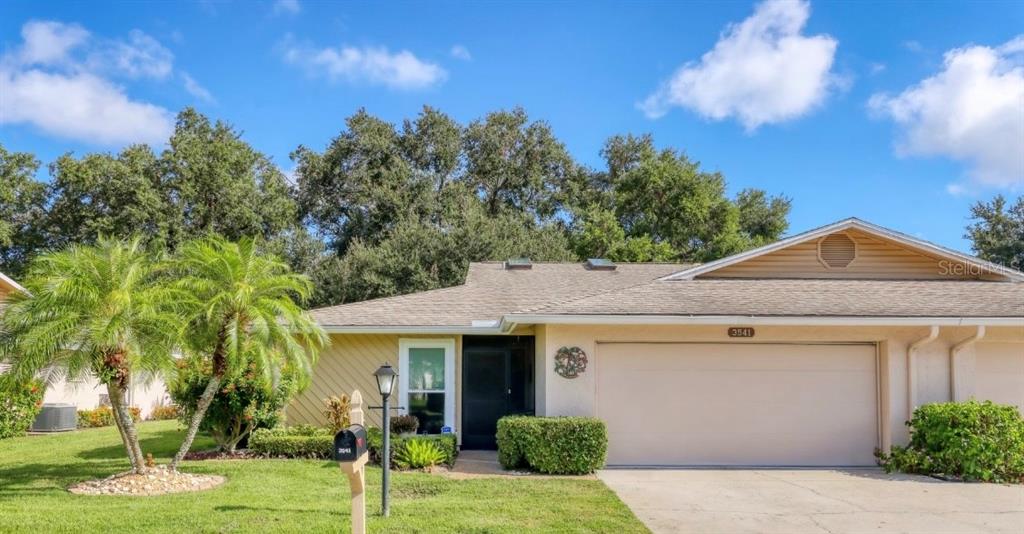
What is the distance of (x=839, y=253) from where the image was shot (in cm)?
1316

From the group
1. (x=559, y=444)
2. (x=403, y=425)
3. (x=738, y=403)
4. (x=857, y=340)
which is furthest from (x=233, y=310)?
(x=857, y=340)

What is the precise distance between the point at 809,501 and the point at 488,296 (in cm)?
802

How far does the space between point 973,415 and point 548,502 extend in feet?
20.8

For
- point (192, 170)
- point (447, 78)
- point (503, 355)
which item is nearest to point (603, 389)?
point (503, 355)

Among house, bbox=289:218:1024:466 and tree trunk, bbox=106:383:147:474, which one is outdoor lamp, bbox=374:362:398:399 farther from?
tree trunk, bbox=106:383:147:474

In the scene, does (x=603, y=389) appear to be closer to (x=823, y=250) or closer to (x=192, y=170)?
(x=823, y=250)

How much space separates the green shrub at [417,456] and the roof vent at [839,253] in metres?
7.70

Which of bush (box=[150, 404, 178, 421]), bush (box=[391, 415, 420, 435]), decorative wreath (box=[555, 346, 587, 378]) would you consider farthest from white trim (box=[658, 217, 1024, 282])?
bush (box=[150, 404, 178, 421])

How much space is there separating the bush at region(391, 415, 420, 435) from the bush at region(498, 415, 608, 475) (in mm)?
2371

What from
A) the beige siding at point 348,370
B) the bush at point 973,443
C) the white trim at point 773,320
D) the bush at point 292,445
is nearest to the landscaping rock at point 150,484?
the bush at point 292,445

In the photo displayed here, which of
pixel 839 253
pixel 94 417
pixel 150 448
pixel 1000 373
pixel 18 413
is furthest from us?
pixel 94 417

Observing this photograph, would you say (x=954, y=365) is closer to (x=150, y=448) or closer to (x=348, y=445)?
(x=348, y=445)

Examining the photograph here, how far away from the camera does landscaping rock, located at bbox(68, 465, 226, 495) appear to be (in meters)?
8.80

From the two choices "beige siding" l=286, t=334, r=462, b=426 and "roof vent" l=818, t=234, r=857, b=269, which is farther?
"beige siding" l=286, t=334, r=462, b=426
